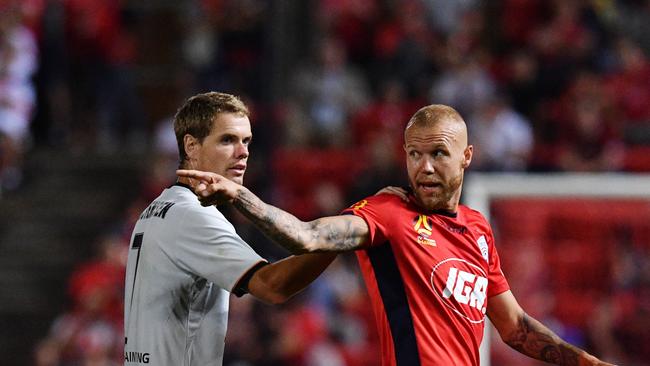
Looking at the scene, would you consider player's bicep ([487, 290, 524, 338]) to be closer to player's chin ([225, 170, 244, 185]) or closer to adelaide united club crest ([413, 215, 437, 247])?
adelaide united club crest ([413, 215, 437, 247])

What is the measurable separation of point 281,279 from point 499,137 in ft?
24.0

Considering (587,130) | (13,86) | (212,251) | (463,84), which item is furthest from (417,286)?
(13,86)

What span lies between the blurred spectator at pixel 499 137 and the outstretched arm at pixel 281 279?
21.6 ft

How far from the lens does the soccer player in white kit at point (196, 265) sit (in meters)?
4.59

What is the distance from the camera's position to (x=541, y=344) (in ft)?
17.8

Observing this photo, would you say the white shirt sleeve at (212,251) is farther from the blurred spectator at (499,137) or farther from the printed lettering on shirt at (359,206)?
the blurred spectator at (499,137)

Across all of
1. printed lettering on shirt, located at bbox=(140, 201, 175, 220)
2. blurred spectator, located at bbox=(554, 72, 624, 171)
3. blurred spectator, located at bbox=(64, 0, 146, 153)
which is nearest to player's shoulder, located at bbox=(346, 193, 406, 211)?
printed lettering on shirt, located at bbox=(140, 201, 175, 220)

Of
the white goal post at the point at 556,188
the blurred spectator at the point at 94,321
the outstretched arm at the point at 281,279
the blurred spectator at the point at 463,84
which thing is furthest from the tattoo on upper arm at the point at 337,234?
the blurred spectator at the point at 463,84

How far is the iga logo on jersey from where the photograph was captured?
4.94m

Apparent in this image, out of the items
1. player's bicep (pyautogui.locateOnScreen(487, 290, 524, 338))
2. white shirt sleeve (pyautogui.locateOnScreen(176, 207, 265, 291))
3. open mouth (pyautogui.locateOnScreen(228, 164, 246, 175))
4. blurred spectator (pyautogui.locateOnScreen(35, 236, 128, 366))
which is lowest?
blurred spectator (pyautogui.locateOnScreen(35, 236, 128, 366))

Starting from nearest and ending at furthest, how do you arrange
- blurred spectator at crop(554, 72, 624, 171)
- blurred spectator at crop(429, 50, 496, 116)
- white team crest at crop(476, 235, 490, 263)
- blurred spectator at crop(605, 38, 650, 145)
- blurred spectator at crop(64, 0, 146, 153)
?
white team crest at crop(476, 235, 490, 263) < blurred spectator at crop(554, 72, 624, 171) < blurred spectator at crop(605, 38, 650, 145) < blurred spectator at crop(429, 50, 496, 116) < blurred spectator at crop(64, 0, 146, 153)

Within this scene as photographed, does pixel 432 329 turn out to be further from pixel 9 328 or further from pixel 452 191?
pixel 9 328

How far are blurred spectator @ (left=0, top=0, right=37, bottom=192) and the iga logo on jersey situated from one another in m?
9.31

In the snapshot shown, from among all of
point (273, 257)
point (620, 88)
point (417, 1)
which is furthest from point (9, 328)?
point (620, 88)
